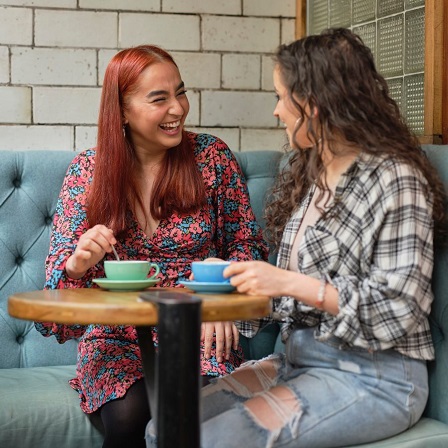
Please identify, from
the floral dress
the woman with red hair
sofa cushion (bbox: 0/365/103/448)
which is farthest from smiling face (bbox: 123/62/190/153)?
sofa cushion (bbox: 0/365/103/448)

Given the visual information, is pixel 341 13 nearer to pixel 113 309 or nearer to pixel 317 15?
pixel 317 15

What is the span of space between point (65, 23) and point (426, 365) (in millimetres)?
1805

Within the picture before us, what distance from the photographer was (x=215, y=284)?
1806 mm

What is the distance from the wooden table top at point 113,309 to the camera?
62.3 inches

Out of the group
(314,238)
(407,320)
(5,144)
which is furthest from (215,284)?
(5,144)

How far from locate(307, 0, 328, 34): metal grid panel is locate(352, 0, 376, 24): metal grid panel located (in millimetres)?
221

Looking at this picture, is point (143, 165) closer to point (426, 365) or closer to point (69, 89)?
point (69, 89)

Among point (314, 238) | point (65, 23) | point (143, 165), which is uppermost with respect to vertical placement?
point (65, 23)

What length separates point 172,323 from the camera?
154cm

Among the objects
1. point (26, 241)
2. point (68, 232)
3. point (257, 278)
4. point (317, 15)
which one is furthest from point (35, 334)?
point (317, 15)

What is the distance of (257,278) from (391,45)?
1.26 meters

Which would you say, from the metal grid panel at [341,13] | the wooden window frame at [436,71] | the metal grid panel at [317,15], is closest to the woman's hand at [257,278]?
the wooden window frame at [436,71]

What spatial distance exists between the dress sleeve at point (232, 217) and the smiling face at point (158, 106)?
0.52 feet

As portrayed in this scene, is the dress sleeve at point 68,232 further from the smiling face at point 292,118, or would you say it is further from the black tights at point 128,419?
the smiling face at point 292,118
